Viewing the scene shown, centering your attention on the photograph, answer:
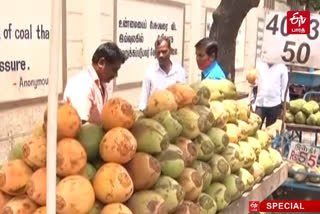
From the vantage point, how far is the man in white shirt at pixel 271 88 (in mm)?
8617

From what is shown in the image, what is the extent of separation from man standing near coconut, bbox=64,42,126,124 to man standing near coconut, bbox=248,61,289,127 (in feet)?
15.9

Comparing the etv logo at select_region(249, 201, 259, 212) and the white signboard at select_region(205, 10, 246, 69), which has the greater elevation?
the white signboard at select_region(205, 10, 246, 69)

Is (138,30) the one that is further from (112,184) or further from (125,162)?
(112,184)

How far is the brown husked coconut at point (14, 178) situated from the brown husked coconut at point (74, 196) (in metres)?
0.19

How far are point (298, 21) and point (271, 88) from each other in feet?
7.94

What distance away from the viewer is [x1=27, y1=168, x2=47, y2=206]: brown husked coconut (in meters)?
2.29

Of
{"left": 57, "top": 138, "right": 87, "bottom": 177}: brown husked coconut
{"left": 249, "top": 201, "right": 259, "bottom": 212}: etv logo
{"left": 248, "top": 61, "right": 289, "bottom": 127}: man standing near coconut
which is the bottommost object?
{"left": 249, "top": 201, "right": 259, "bottom": 212}: etv logo

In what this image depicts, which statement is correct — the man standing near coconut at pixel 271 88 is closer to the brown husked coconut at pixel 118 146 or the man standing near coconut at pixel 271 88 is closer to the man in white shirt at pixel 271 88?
the man in white shirt at pixel 271 88

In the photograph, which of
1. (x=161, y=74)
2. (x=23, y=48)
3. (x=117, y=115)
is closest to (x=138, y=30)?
(x=161, y=74)

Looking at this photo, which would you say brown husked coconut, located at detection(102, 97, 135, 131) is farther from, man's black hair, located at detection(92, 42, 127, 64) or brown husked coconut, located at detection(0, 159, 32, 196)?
man's black hair, located at detection(92, 42, 127, 64)

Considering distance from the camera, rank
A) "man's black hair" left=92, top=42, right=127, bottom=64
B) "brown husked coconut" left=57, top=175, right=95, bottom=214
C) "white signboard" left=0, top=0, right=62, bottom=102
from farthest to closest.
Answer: "white signboard" left=0, top=0, right=62, bottom=102
"man's black hair" left=92, top=42, right=127, bottom=64
"brown husked coconut" left=57, top=175, right=95, bottom=214

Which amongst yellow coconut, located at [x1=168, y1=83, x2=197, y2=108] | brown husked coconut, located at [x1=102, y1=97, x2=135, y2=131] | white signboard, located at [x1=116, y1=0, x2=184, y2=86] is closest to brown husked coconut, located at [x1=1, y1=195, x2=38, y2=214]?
brown husked coconut, located at [x1=102, y1=97, x2=135, y2=131]

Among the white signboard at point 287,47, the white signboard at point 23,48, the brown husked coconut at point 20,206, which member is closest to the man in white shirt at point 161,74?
the white signboard at point 287,47

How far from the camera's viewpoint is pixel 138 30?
8.94 metres
